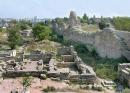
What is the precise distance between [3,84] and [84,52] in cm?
1587

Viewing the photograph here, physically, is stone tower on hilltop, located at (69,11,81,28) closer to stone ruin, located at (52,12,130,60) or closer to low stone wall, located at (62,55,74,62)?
stone ruin, located at (52,12,130,60)

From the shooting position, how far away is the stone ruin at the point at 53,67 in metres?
22.0

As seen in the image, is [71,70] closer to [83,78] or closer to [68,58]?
[83,78]

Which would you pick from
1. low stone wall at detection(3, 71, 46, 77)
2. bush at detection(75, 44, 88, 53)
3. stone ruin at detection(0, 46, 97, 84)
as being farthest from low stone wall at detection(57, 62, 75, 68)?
bush at detection(75, 44, 88, 53)

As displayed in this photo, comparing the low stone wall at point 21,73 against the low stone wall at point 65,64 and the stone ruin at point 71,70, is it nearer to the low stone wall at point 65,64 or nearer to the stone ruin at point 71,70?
the stone ruin at point 71,70

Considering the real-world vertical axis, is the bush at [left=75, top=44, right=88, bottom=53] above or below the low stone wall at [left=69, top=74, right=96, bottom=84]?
Result: below

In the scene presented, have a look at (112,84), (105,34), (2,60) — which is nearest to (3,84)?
(112,84)

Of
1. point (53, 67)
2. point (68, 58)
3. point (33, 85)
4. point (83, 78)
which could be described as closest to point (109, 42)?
point (68, 58)

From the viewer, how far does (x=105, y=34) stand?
3134 cm

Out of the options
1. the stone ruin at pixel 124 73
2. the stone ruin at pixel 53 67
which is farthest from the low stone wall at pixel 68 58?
the stone ruin at pixel 124 73

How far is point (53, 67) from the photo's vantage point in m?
25.0

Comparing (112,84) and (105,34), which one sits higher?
(105,34)

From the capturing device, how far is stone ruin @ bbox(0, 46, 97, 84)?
22.0 m

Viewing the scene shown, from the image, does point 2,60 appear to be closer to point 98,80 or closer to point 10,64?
point 10,64
